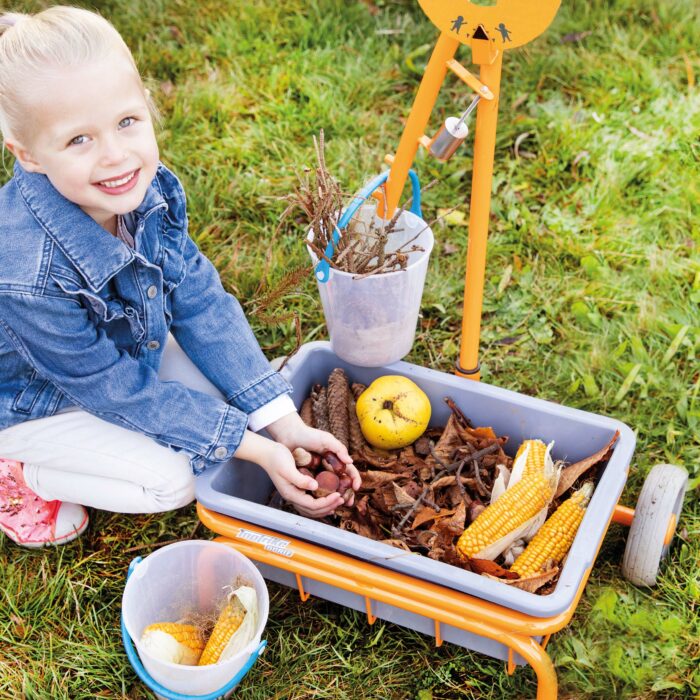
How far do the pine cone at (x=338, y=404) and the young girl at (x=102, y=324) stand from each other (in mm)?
102

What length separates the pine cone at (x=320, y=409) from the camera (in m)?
2.09

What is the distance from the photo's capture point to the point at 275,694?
1778 millimetres

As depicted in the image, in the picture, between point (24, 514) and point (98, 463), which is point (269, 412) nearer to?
point (98, 463)

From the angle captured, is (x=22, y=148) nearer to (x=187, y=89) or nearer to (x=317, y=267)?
(x=317, y=267)

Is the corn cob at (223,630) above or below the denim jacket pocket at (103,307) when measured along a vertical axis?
below

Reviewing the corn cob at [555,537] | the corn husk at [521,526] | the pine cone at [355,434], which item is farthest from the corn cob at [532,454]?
the pine cone at [355,434]

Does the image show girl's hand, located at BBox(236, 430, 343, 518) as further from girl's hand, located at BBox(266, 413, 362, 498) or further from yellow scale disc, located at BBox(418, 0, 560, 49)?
yellow scale disc, located at BBox(418, 0, 560, 49)

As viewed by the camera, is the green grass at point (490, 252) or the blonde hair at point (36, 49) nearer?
the blonde hair at point (36, 49)

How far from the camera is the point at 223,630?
1688mm

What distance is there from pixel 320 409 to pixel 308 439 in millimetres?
167

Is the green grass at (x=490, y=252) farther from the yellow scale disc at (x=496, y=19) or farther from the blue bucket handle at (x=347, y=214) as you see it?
the yellow scale disc at (x=496, y=19)

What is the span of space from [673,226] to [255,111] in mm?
1559

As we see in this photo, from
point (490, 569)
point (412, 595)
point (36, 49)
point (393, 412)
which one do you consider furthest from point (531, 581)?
point (36, 49)

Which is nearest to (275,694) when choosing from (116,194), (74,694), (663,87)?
(74,694)
